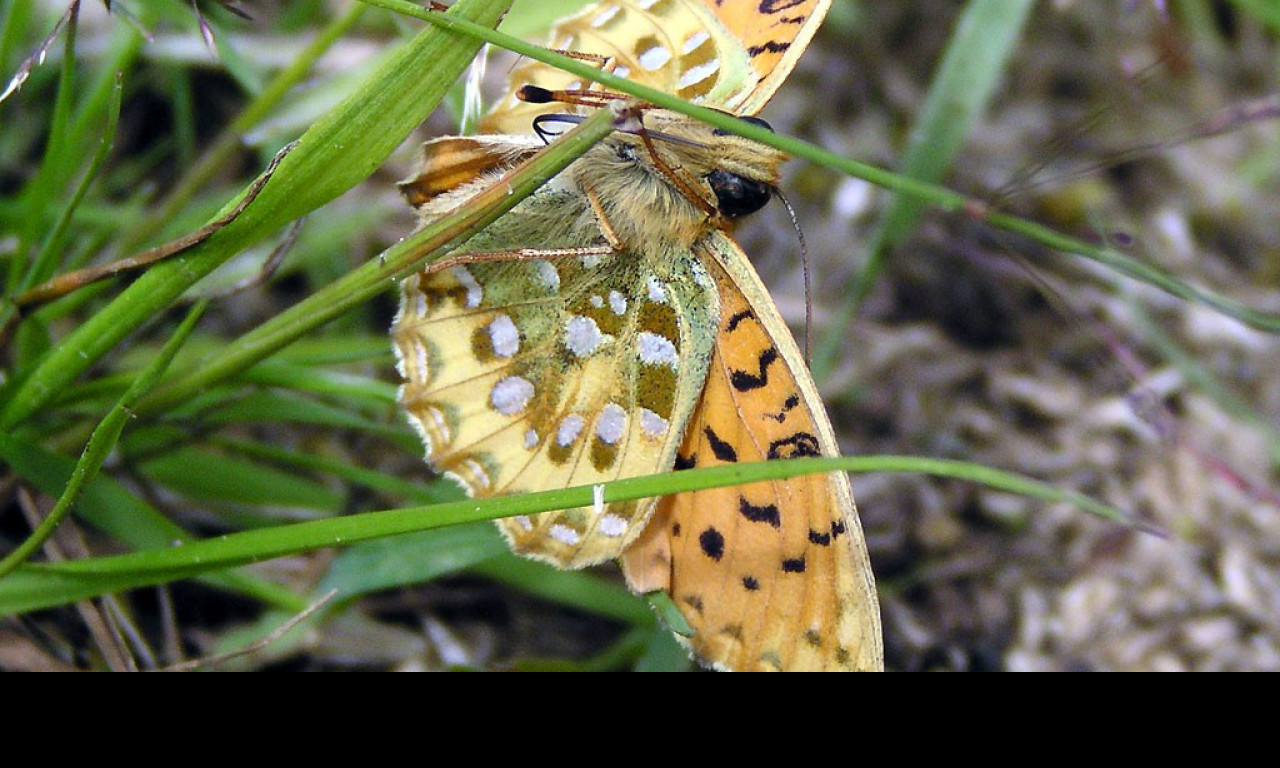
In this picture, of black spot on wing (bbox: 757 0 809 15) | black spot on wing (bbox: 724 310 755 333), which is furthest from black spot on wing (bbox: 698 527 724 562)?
black spot on wing (bbox: 757 0 809 15)

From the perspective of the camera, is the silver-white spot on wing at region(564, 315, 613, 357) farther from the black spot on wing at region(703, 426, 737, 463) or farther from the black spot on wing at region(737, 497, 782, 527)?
the black spot on wing at region(737, 497, 782, 527)

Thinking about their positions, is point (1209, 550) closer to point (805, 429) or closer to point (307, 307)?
point (805, 429)

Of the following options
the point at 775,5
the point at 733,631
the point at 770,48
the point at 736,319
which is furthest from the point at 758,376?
the point at 775,5

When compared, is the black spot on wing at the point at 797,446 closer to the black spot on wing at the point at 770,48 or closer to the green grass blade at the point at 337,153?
the black spot on wing at the point at 770,48

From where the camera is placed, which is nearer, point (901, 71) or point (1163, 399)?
point (1163, 399)

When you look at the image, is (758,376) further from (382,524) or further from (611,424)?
(382,524)

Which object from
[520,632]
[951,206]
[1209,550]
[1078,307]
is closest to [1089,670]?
[1209,550]
